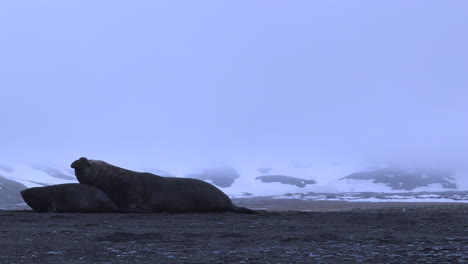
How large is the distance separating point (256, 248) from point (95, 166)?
330 inches

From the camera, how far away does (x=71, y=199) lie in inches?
507

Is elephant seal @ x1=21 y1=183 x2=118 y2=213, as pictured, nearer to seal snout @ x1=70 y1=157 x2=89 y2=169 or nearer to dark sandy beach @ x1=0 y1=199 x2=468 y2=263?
seal snout @ x1=70 y1=157 x2=89 y2=169

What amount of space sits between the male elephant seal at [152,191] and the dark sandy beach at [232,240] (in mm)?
2259

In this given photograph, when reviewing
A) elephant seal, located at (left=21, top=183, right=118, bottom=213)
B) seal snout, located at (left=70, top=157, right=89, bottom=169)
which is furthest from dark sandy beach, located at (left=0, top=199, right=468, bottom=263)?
seal snout, located at (left=70, top=157, right=89, bottom=169)

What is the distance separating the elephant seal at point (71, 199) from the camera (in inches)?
503

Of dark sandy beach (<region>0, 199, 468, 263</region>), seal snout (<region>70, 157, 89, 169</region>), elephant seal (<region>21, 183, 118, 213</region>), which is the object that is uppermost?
seal snout (<region>70, 157, 89, 169</region>)

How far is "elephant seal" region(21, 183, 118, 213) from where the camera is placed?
1277 cm

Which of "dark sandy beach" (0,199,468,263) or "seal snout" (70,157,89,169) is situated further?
"seal snout" (70,157,89,169)

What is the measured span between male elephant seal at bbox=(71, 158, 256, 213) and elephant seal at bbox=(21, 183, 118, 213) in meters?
0.39

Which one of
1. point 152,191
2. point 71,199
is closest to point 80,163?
point 71,199

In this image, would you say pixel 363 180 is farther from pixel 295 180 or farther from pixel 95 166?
pixel 95 166

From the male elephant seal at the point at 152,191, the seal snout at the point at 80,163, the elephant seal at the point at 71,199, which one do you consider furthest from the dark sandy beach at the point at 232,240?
the seal snout at the point at 80,163

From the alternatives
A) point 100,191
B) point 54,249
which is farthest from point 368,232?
point 100,191

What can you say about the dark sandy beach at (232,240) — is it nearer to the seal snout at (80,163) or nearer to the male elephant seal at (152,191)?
the male elephant seal at (152,191)
